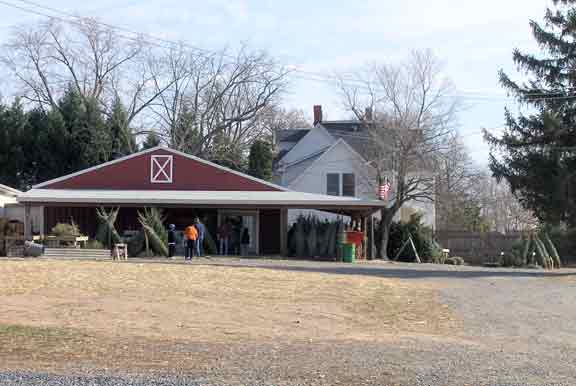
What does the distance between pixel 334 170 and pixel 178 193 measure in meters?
16.5

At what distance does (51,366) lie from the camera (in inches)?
422

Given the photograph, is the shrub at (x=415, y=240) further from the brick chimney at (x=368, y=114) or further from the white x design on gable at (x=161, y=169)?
the white x design on gable at (x=161, y=169)

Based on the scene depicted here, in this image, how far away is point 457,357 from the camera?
12430 millimetres

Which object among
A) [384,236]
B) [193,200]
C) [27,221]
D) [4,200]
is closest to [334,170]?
[384,236]

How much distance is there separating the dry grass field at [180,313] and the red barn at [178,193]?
32.4ft

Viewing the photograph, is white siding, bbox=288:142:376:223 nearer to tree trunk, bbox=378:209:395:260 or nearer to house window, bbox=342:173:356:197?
house window, bbox=342:173:356:197

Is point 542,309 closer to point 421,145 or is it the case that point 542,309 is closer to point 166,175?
point 166,175

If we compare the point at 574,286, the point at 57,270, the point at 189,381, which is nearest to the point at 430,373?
the point at 189,381

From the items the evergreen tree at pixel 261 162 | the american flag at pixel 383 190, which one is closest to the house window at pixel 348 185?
the evergreen tree at pixel 261 162

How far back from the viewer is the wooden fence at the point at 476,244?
45.7 metres

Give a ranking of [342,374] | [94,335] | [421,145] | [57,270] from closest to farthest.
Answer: [342,374], [94,335], [57,270], [421,145]

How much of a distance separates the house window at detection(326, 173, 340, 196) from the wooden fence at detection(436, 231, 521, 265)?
7822 millimetres

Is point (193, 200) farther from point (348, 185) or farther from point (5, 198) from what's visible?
point (348, 185)

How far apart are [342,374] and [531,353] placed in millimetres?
4419
